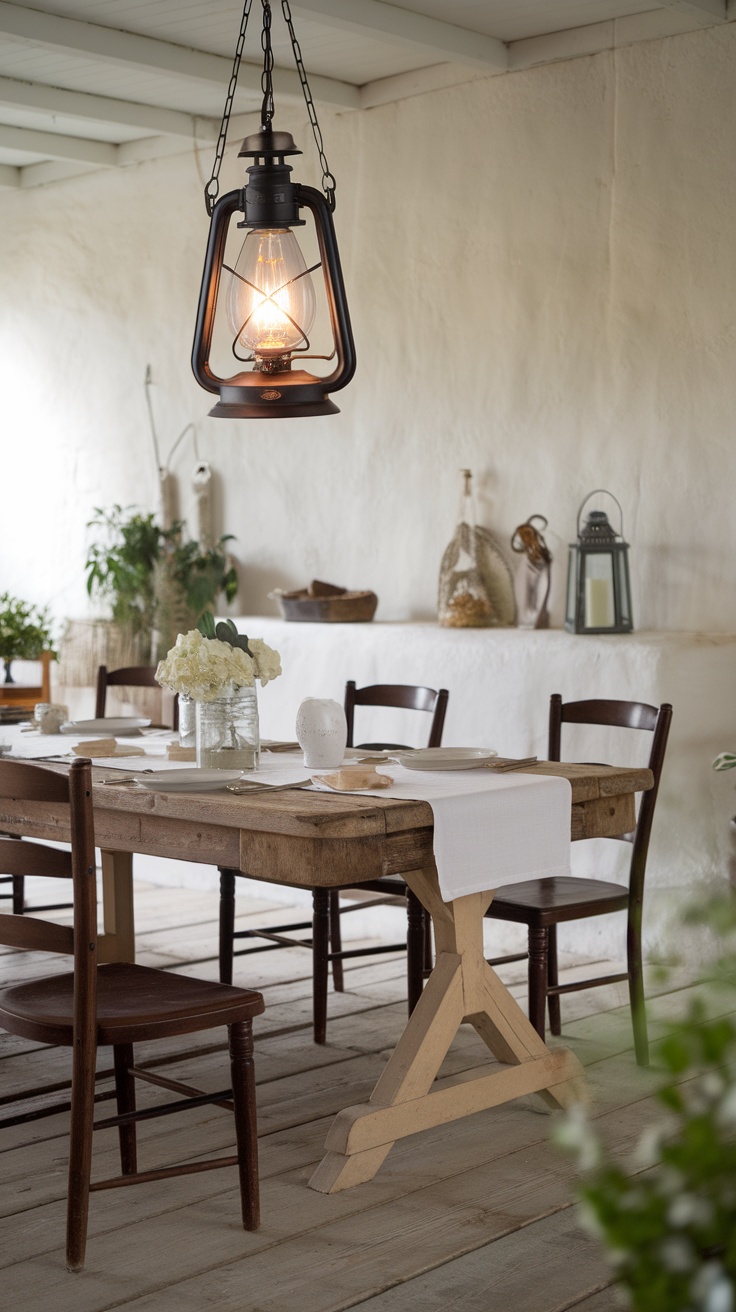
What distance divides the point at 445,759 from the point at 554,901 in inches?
18.1

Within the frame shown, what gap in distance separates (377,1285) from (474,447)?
11.4 feet

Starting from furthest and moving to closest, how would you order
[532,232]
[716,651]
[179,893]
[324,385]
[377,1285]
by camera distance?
[179,893]
[532,232]
[716,651]
[324,385]
[377,1285]

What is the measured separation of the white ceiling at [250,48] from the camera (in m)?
4.63

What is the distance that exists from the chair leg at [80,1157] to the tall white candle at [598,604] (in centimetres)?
270

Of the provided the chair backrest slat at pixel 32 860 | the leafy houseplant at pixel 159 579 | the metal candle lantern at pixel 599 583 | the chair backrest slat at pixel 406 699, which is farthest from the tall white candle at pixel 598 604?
the chair backrest slat at pixel 32 860

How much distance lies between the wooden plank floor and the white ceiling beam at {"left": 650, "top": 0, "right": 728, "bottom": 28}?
2918 millimetres

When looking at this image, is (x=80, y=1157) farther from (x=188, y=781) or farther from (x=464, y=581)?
(x=464, y=581)

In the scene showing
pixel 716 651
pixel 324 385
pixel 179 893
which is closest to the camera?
pixel 324 385

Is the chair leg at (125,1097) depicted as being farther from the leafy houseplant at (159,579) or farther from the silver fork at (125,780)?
the leafy houseplant at (159,579)

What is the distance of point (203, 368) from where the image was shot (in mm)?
3014

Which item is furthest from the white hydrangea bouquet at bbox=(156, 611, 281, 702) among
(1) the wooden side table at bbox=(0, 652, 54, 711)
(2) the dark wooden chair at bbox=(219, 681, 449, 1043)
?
(1) the wooden side table at bbox=(0, 652, 54, 711)

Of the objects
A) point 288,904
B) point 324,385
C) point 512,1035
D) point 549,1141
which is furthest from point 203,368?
point 288,904

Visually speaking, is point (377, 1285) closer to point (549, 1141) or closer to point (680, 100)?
point (549, 1141)

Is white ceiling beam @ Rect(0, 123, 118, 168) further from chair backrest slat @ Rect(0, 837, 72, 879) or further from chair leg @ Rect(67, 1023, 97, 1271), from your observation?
chair leg @ Rect(67, 1023, 97, 1271)
